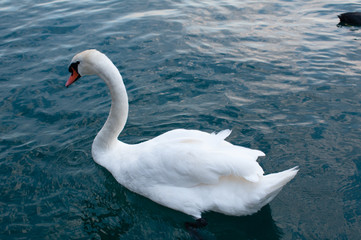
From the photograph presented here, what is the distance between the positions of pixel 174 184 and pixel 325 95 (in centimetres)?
417

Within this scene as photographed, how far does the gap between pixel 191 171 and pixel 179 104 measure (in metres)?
2.93

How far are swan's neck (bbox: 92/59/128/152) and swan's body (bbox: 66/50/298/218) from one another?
13 millimetres

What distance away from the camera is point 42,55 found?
30.4ft

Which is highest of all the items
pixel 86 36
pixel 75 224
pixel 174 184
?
pixel 86 36

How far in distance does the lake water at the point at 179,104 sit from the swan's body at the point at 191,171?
0.93ft

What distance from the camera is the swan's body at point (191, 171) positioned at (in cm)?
434

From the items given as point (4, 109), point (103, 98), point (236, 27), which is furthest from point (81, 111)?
point (236, 27)

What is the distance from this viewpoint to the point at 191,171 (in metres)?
4.50

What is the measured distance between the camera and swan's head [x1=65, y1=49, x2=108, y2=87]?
5.16 meters

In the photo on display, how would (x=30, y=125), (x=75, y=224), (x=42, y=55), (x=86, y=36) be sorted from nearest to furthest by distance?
1. (x=75, y=224)
2. (x=30, y=125)
3. (x=42, y=55)
4. (x=86, y=36)

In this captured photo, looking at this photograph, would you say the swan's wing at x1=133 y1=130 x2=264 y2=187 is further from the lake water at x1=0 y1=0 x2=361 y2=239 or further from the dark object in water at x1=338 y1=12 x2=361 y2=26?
the dark object in water at x1=338 y1=12 x2=361 y2=26

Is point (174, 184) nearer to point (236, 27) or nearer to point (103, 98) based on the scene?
point (103, 98)

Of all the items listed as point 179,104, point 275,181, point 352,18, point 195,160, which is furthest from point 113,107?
point 352,18

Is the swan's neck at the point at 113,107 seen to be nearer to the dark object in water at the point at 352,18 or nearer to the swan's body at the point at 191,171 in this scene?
the swan's body at the point at 191,171
